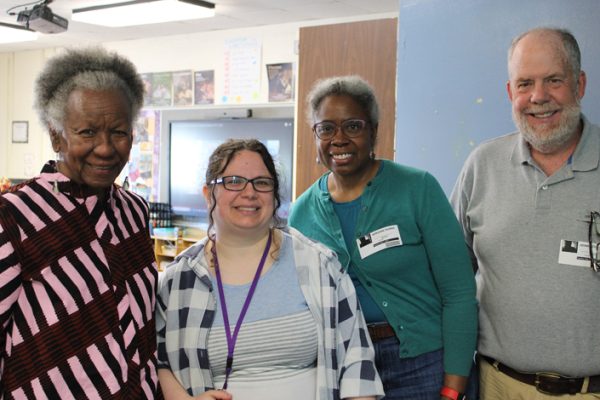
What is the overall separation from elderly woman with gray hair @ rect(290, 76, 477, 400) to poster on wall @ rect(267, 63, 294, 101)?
3.81 metres

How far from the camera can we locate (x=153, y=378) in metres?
1.52

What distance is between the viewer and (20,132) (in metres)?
7.67

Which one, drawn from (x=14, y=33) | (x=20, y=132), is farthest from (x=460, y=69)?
(x=20, y=132)

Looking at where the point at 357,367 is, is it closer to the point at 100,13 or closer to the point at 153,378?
the point at 153,378

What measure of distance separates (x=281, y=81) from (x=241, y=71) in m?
0.52

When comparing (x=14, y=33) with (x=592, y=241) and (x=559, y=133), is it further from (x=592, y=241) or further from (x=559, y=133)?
(x=592, y=241)

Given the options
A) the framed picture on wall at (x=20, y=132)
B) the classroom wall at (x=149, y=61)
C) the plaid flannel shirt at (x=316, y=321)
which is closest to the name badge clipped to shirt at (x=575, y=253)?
the plaid flannel shirt at (x=316, y=321)

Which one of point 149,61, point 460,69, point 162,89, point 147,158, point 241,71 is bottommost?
point 147,158

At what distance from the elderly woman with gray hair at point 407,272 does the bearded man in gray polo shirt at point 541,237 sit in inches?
4.3

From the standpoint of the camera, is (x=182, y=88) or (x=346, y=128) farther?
(x=182, y=88)

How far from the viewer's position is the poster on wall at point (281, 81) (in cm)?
554

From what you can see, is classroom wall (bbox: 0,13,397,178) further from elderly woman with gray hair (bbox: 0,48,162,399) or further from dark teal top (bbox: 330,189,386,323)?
dark teal top (bbox: 330,189,386,323)

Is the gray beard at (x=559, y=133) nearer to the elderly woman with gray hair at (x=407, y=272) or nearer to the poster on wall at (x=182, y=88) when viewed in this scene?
the elderly woman with gray hair at (x=407, y=272)

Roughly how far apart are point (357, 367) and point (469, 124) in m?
1.44
